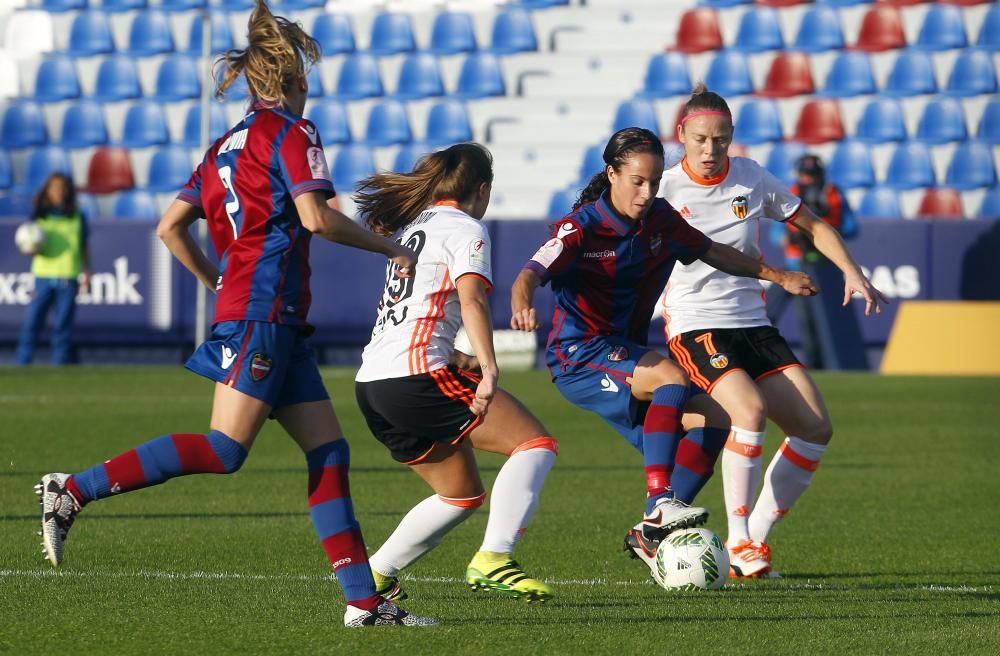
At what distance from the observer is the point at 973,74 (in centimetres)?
2038

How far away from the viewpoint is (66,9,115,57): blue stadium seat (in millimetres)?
22750

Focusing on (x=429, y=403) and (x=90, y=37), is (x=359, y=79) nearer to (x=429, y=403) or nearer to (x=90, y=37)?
(x=90, y=37)

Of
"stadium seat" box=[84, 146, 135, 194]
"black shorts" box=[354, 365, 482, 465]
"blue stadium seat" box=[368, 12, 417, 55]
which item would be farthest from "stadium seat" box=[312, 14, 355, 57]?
"black shorts" box=[354, 365, 482, 465]

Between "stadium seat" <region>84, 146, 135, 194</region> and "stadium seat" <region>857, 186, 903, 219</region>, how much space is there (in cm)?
887

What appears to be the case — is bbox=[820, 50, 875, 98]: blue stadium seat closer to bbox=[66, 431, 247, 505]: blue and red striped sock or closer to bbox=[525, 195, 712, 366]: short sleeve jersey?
bbox=[525, 195, 712, 366]: short sleeve jersey

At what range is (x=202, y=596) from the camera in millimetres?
5656

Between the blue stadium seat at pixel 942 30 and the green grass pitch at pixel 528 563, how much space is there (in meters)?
9.04

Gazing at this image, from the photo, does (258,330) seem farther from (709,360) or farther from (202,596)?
(709,360)

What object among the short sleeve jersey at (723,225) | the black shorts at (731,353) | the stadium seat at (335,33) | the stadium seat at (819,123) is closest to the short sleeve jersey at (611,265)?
the black shorts at (731,353)

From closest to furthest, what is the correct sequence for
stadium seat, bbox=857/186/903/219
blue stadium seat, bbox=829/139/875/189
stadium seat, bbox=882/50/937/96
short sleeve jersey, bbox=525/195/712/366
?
short sleeve jersey, bbox=525/195/712/366
stadium seat, bbox=857/186/903/219
blue stadium seat, bbox=829/139/875/189
stadium seat, bbox=882/50/937/96

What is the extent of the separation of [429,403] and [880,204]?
15138mm

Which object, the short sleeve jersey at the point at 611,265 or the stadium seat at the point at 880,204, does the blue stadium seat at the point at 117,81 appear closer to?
the stadium seat at the point at 880,204

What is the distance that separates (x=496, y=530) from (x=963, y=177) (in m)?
15.4

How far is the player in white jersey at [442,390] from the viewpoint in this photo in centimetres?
538
